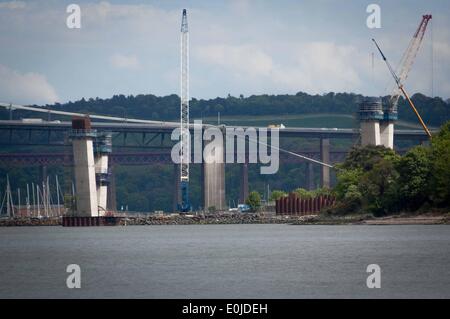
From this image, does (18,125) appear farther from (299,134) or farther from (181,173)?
(299,134)

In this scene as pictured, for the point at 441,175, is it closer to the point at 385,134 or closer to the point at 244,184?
the point at 385,134

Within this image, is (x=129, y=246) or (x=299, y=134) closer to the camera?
(x=129, y=246)

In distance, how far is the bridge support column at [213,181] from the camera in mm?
173250

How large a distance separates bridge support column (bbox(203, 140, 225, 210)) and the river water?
75.7m

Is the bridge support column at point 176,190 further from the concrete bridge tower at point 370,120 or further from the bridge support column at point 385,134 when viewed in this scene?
the concrete bridge tower at point 370,120

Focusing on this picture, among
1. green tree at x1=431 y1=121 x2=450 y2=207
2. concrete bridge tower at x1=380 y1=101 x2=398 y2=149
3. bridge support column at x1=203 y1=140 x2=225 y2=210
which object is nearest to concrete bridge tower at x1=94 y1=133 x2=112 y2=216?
bridge support column at x1=203 y1=140 x2=225 y2=210

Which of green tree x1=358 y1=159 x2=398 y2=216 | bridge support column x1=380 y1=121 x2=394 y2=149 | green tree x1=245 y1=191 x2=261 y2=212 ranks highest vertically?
bridge support column x1=380 y1=121 x2=394 y2=149

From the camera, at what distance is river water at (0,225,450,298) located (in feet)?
170

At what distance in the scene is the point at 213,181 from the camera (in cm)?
17475

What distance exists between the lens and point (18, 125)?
17688cm

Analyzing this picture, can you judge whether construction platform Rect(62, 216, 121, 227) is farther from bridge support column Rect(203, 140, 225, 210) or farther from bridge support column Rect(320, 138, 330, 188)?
bridge support column Rect(320, 138, 330, 188)

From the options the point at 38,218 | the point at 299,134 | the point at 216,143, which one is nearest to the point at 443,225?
the point at 38,218

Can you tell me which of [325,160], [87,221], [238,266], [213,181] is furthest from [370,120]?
[238,266]
